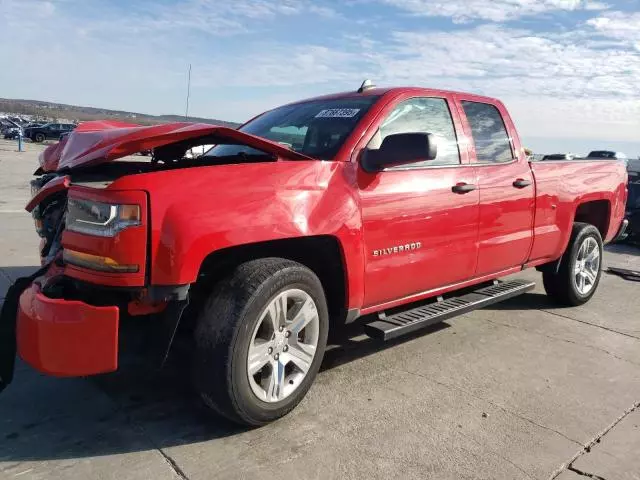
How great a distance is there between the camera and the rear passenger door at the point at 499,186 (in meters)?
4.43

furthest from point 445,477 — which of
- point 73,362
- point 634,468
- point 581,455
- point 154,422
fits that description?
point 73,362

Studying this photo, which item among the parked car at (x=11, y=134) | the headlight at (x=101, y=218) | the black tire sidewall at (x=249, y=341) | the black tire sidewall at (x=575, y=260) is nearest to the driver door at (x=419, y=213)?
the black tire sidewall at (x=249, y=341)

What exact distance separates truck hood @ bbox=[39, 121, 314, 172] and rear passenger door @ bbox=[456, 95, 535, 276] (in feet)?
5.67

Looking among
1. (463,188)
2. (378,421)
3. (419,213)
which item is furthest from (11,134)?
(378,421)

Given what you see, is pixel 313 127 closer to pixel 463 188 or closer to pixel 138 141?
pixel 463 188

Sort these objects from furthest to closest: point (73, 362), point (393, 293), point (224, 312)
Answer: point (393, 293)
point (224, 312)
point (73, 362)

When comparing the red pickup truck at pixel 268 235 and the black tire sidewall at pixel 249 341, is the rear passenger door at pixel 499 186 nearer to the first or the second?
the red pickup truck at pixel 268 235

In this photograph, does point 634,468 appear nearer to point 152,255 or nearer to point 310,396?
point 310,396

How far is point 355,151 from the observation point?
11.8ft

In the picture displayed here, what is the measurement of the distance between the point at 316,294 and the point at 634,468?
1826mm

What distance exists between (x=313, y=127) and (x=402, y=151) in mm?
903

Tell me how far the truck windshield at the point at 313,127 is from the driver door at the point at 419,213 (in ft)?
0.69

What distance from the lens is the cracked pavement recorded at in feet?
9.15

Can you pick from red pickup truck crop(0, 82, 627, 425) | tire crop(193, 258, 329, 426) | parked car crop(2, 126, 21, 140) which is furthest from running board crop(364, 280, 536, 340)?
parked car crop(2, 126, 21, 140)
